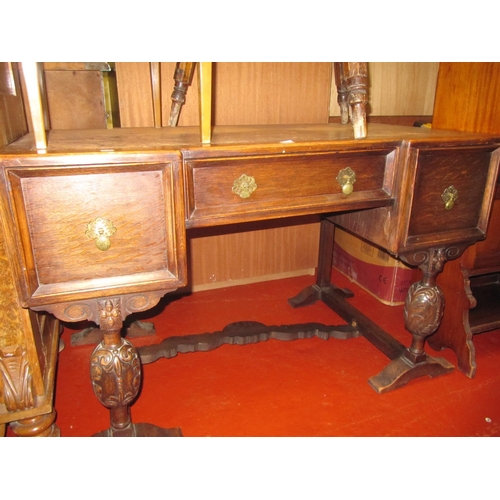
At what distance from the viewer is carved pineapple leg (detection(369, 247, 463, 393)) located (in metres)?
1.41

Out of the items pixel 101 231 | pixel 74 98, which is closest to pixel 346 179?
pixel 101 231

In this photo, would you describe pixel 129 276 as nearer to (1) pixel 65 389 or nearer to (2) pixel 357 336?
(1) pixel 65 389

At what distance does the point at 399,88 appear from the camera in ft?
7.43

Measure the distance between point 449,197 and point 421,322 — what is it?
475 millimetres

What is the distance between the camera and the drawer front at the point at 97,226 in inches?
33.3

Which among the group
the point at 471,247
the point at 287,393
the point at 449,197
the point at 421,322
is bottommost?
the point at 287,393

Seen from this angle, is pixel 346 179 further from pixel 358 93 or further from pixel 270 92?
pixel 270 92

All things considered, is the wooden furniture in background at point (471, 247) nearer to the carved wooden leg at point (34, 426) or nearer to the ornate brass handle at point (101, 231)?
the ornate brass handle at point (101, 231)

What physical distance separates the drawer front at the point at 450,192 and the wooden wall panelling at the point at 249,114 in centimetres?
99

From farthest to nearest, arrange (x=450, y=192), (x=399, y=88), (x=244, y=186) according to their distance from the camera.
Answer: (x=399, y=88), (x=450, y=192), (x=244, y=186)

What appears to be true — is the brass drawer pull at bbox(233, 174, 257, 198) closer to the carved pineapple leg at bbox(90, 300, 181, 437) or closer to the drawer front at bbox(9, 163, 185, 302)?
the drawer front at bbox(9, 163, 185, 302)

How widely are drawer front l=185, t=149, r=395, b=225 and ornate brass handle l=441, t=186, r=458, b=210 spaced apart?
0.65 feet

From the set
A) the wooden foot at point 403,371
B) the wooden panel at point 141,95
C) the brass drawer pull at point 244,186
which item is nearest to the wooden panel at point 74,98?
the wooden panel at point 141,95
